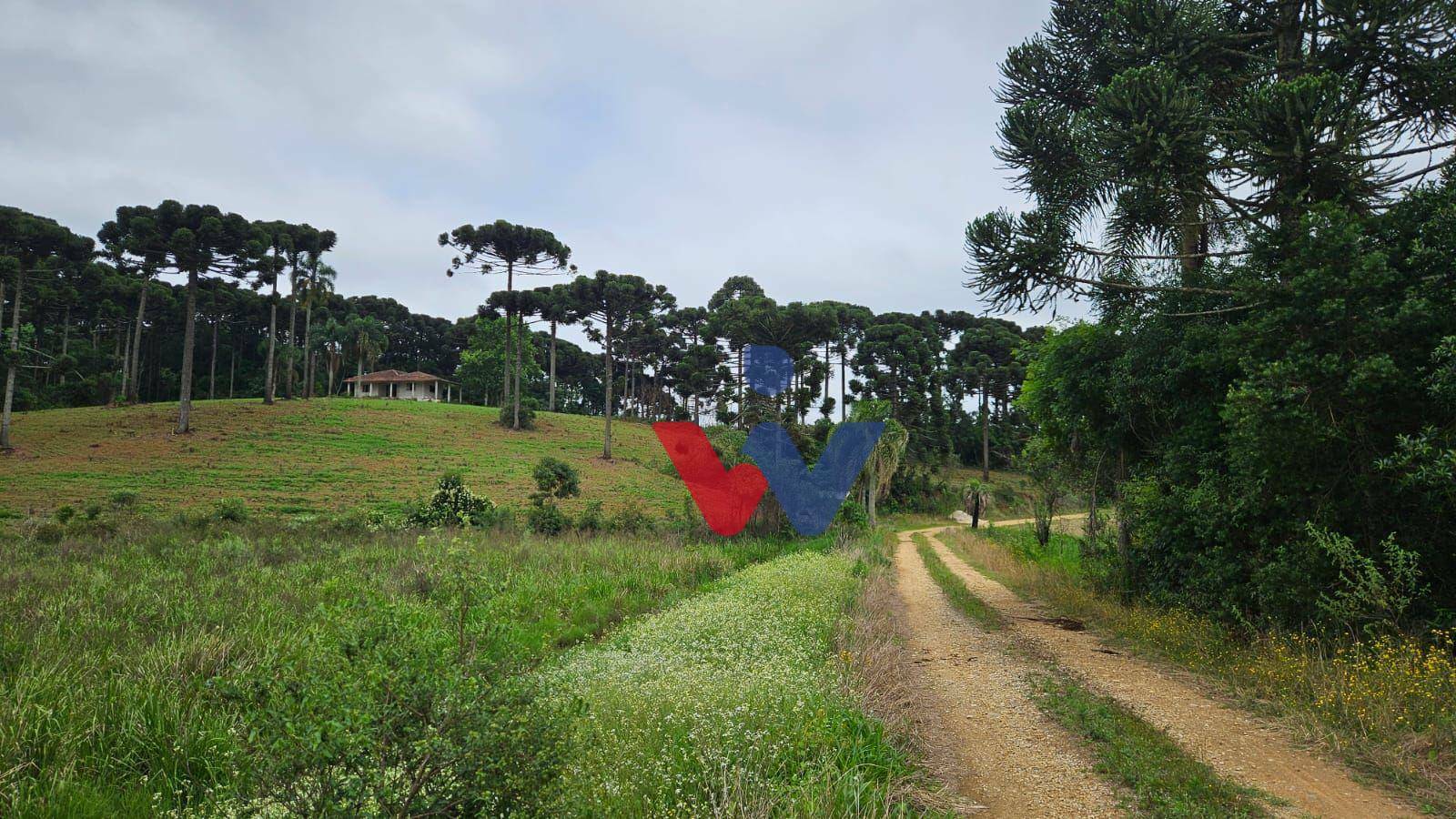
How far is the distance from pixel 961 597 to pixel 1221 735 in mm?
7331

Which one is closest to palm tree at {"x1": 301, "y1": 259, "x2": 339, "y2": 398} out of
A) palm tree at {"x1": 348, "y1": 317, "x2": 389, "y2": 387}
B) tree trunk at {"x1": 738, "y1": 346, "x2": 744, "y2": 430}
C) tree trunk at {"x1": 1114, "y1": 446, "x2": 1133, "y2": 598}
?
palm tree at {"x1": 348, "y1": 317, "x2": 389, "y2": 387}

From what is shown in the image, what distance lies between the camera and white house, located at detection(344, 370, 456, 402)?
232 feet

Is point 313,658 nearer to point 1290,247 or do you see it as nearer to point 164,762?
point 164,762

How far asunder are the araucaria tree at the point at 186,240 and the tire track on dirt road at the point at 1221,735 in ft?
140

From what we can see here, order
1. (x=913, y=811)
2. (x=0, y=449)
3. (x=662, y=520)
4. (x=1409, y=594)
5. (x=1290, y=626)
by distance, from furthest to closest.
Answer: (x=0, y=449)
(x=662, y=520)
(x=1290, y=626)
(x=1409, y=594)
(x=913, y=811)

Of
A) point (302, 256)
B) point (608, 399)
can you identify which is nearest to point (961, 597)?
point (608, 399)

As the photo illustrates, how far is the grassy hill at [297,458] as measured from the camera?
26047 mm

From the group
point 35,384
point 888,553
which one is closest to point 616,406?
point 35,384

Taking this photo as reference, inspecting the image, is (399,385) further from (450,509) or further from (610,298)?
(450,509)

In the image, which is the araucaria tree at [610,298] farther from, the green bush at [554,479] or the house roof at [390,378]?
the house roof at [390,378]

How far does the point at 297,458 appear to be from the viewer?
115 feet

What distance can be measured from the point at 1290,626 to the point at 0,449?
1694 inches

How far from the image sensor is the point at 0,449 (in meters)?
28.2

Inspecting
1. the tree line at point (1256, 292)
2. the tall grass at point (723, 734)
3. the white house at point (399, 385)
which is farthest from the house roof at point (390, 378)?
the tall grass at point (723, 734)
